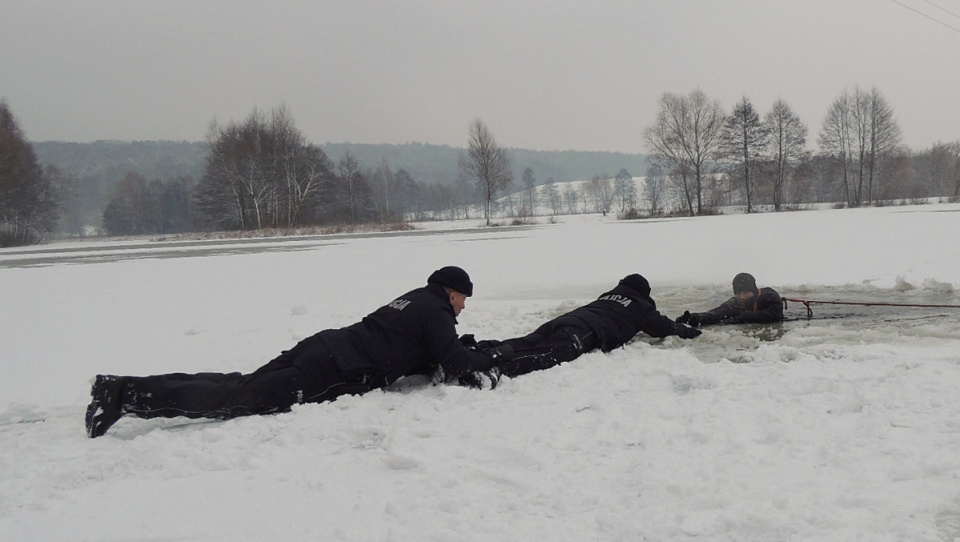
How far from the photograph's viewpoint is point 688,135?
156 feet

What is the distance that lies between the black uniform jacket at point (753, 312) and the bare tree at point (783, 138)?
47.8m

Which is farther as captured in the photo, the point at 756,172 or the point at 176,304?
the point at 756,172

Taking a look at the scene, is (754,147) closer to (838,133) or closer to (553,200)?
(838,133)

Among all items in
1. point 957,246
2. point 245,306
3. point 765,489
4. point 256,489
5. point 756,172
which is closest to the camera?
point 765,489

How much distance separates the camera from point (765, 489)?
8.34 ft

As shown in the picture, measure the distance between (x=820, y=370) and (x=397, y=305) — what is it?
3154mm

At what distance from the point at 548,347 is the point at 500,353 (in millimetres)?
557

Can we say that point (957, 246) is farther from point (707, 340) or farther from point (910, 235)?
point (707, 340)

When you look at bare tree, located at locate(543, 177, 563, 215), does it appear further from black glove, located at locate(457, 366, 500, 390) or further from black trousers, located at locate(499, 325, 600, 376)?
black glove, located at locate(457, 366, 500, 390)

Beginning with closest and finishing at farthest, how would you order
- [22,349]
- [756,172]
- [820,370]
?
[820,370] → [22,349] → [756,172]

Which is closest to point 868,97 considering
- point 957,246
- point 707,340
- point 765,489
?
point 957,246

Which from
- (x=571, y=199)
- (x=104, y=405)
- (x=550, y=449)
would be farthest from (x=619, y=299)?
(x=571, y=199)

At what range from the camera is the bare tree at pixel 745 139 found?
47.7 metres

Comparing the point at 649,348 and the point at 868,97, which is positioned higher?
the point at 868,97
